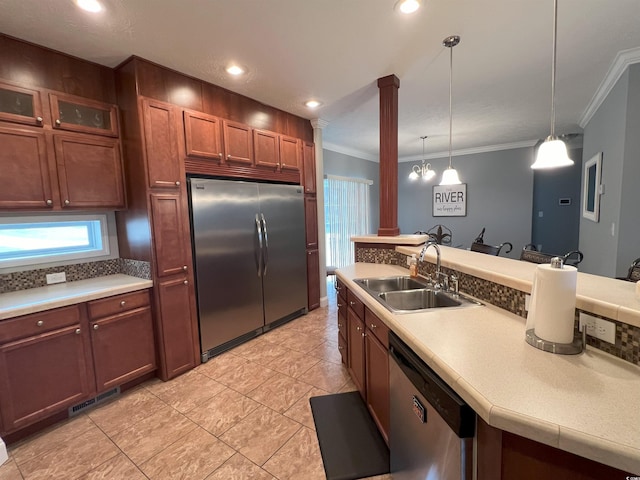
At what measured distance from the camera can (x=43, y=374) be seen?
1867mm

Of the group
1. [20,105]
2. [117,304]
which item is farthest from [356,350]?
[20,105]

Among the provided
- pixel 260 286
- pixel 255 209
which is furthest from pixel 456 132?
pixel 260 286

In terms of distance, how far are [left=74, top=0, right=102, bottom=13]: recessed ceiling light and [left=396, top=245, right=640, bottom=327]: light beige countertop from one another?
254cm

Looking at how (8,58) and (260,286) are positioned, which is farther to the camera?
(260,286)

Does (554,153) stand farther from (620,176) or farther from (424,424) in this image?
(620,176)

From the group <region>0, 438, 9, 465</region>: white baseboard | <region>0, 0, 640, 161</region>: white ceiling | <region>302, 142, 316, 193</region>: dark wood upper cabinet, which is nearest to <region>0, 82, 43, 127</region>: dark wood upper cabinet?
<region>0, 0, 640, 161</region>: white ceiling

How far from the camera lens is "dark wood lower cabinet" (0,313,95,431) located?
1744mm

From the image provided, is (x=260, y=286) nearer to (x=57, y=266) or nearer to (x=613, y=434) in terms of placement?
(x=57, y=266)

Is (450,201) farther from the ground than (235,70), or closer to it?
closer to it

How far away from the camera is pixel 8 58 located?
1.91 meters

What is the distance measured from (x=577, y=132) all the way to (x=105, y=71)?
261 inches

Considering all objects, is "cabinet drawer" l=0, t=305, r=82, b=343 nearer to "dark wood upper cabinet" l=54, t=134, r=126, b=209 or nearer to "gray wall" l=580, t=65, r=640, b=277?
"dark wood upper cabinet" l=54, t=134, r=126, b=209

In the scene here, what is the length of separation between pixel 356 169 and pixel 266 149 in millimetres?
3328

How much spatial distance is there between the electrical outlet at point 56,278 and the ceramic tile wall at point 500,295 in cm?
248
